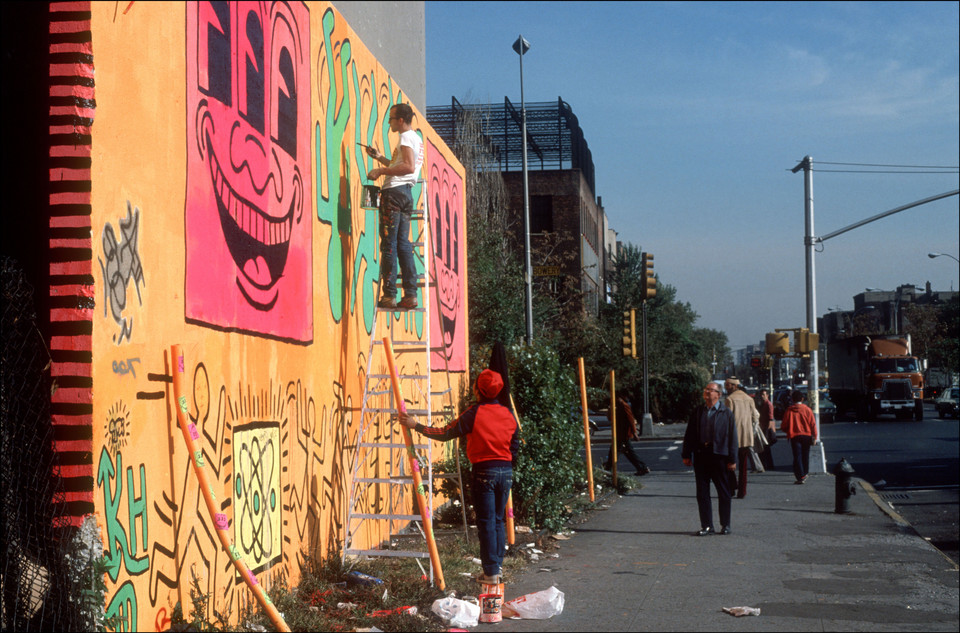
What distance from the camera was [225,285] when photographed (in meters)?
6.48

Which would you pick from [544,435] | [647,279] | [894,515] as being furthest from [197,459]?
[647,279]

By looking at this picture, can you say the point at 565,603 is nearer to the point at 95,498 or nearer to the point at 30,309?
the point at 95,498

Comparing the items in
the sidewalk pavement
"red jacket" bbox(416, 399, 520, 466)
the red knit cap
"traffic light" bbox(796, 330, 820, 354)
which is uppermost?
"traffic light" bbox(796, 330, 820, 354)

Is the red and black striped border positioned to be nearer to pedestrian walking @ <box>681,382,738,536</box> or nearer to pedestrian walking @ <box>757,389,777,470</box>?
pedestrian walking @ <box>681,382,738,536</box>

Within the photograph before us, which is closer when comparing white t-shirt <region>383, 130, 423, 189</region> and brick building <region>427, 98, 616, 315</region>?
white t-shirt <region>383, 130, 423, 189</region>

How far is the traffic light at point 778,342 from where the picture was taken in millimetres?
21094

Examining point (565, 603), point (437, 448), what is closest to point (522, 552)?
point (565, 603)

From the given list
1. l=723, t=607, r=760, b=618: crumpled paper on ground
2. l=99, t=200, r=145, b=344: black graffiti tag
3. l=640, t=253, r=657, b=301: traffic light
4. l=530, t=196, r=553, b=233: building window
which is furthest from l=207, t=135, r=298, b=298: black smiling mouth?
l=530, t=196, r=553, b=233: building window

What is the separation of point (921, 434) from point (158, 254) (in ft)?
114

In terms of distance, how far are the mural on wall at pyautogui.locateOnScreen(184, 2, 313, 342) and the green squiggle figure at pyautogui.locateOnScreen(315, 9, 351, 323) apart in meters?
0.49

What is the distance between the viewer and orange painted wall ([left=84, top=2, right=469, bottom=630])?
5027 millimetres

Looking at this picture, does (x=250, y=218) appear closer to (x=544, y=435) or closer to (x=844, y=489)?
(x=544, y=435)

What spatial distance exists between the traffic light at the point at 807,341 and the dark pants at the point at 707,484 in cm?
930

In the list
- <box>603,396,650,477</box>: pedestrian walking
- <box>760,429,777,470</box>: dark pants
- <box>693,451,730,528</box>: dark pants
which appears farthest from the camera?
<box>760,429,777,470</box>: dark pants
